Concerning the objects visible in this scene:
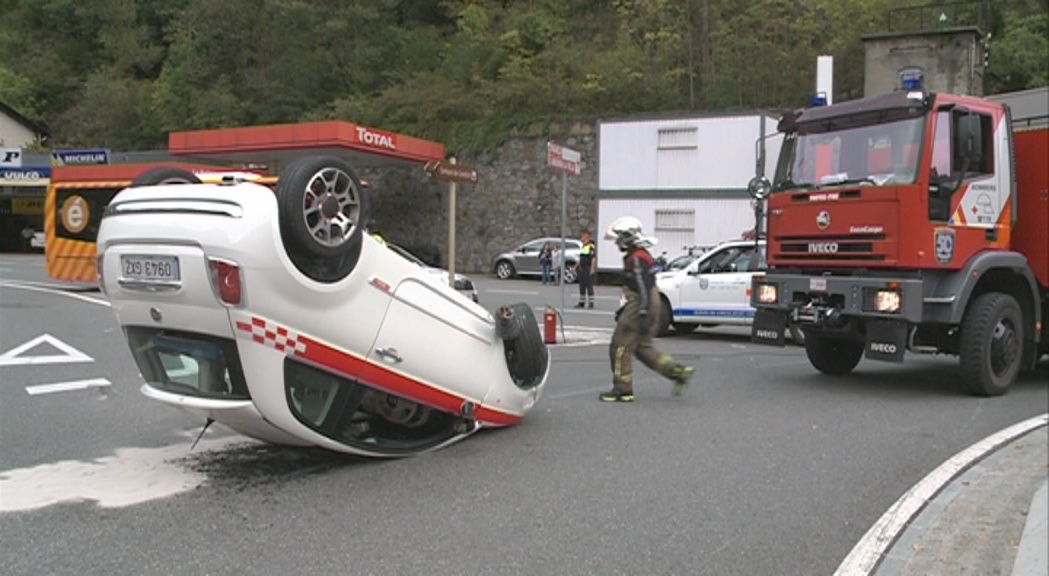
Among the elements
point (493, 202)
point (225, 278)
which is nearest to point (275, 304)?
point (225, 278)

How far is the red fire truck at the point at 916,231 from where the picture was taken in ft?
27.6

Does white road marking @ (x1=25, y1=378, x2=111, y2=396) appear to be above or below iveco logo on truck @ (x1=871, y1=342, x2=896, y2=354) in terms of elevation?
below

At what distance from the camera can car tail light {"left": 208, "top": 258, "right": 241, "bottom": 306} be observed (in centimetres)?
479

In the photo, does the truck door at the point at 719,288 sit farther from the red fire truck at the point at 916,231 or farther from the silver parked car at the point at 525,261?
the silver parked car at the point at 525,261

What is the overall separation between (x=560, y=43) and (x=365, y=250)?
119 feet

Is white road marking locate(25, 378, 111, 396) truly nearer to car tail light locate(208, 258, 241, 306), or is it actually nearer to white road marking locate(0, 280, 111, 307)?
car tail light locate(208, 258, 241, 306)

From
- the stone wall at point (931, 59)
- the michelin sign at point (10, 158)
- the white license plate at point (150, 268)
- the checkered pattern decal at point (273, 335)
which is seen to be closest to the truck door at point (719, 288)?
the checkered pattern decal at point (273, 335)

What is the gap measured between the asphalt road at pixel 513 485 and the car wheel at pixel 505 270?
22.0m

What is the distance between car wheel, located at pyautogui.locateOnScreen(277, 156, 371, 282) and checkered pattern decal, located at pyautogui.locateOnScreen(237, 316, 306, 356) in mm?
357

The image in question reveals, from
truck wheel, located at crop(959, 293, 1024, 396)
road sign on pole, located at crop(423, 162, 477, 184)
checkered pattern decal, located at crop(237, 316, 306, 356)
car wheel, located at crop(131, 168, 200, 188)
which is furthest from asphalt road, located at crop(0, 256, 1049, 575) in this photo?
Answer: road sign on pole, located at crop(423, 162, 477, 184)

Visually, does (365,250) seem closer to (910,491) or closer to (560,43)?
(910,491)

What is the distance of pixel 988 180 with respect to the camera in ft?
28.8

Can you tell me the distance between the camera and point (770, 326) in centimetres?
948

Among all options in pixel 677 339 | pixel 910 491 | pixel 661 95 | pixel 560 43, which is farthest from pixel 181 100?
pixel 910 491
